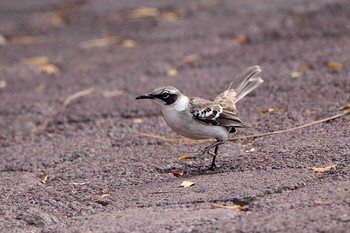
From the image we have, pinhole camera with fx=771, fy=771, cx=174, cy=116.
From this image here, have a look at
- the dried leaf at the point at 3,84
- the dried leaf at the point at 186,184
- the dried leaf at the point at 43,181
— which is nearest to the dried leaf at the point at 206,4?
the dried leaf at the point at 3,84

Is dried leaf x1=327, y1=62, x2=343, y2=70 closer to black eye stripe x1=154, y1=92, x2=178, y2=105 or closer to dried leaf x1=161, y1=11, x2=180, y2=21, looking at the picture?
black eye stripe x1=154, y1=92, x2=178, y2=105

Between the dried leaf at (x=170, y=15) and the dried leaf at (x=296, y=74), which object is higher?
the dried leaf at (x=296, y=74)

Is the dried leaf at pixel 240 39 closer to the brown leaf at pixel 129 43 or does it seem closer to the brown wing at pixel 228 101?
the brown leaf at pixel 129 43

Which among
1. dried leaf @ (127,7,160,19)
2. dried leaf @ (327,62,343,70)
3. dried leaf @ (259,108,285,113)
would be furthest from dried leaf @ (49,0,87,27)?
dried leaf @ (259,108,285,113)

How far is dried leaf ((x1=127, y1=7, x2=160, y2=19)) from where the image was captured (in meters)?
12.3

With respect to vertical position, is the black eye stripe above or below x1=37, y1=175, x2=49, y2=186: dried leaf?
above

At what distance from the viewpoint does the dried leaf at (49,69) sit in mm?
10104

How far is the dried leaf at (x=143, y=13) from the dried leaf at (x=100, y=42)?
1.11 metres

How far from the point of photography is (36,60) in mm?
10586

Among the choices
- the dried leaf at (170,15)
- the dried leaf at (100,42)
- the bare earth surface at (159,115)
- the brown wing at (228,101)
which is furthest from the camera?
the dried leaf at (170,15)

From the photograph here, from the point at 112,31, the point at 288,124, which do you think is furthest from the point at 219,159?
the point at 112,31

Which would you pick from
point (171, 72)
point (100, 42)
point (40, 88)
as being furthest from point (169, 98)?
point (100, 42)

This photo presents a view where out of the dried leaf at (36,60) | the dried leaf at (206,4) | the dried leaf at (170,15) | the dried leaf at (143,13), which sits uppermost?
the dried leaf at (206,4)

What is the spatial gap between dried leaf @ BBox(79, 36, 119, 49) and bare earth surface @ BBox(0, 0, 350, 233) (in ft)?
0.10
